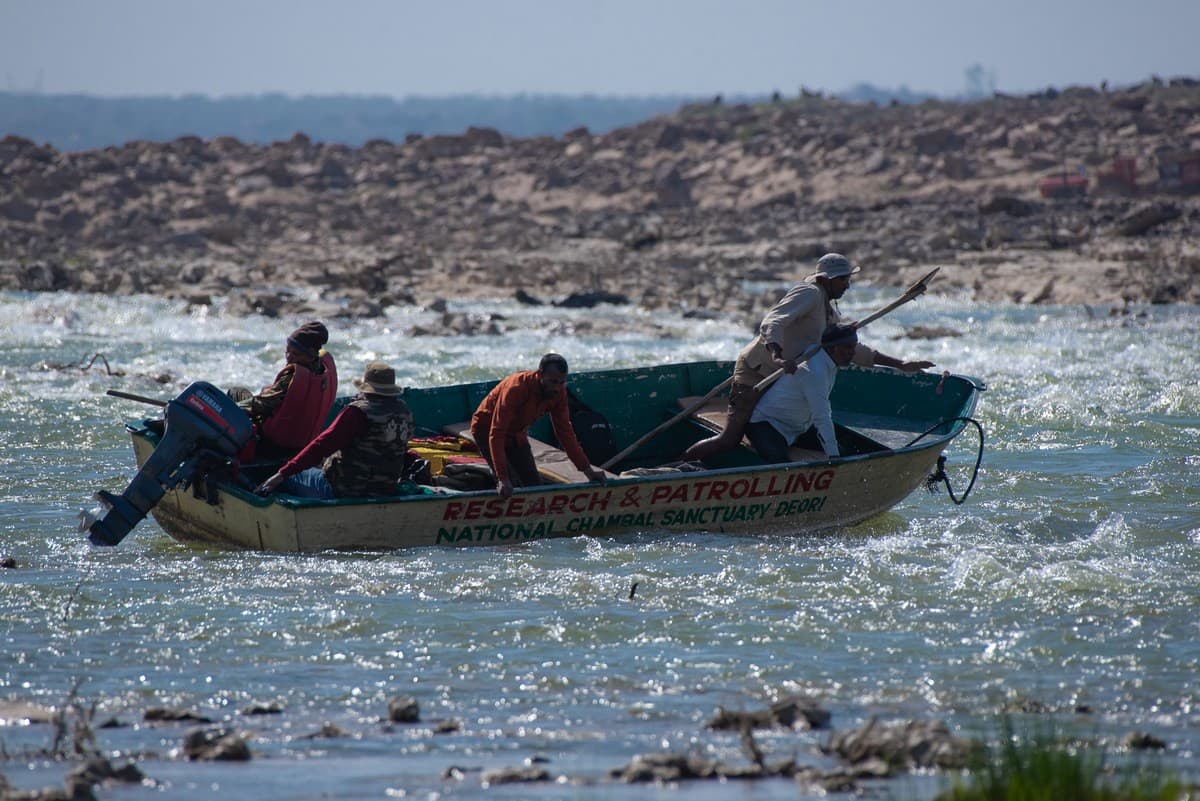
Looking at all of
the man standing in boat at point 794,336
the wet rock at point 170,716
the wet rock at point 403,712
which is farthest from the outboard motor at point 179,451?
the man standing in boat at point 794,336

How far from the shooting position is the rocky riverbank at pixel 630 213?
2462 centimetres

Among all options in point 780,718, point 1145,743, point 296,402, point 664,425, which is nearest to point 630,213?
point 664,425

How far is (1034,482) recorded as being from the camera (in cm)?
1168

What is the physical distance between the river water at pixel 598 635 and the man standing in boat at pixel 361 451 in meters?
0.42

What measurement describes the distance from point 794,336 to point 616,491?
1.50m

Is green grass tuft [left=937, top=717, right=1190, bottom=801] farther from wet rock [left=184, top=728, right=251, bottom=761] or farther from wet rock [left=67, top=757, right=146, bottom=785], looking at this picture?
wet rock [left=67, top=757, right=146, bottom=785]

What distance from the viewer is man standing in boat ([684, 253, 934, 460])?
368 inches

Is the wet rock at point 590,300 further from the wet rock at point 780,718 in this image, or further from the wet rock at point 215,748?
the wet rock at point 215,748

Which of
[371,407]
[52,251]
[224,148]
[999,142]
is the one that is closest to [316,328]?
[371,407]

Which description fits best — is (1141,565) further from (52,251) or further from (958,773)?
(52,251)

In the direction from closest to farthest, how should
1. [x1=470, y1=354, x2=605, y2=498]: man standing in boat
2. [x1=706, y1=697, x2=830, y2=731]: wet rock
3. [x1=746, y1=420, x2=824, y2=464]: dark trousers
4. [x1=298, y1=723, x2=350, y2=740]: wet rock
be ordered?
[x1=298, y1=723, x2=350, y2=740]: wet rock < [x1=706, y1=697, x2=830, y2=731]: wet rock < [x1=470, y1=354, x2=605, y2=498]: man standing in boat < [x1=746, y1=420, x2=824, y2=464]: dark trousers

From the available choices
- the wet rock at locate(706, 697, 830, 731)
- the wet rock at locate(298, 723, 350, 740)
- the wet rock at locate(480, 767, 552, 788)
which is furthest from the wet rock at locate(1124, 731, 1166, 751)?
→ the wet rock at locate(298, 723, 350, 740)

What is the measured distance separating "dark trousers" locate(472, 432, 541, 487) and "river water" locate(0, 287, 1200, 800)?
0.45 m

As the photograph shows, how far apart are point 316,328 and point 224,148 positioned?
37.0 meters
